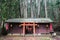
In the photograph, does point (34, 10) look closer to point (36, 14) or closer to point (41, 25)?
point (36, 14)

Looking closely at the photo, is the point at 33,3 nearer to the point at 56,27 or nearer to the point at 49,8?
the point at 49,8

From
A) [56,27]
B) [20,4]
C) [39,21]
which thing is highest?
[20,4]

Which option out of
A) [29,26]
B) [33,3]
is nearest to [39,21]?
[29,26]

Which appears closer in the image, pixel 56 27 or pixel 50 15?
pixel 56 27

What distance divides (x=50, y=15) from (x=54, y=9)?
6.12ft

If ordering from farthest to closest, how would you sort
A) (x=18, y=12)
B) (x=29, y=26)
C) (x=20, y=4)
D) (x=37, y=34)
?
(x=20, y=4), (x=18, y=12), (x=29, y=26), (x=37, y=34)

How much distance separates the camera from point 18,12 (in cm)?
3888

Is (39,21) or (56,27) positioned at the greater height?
(39,21)

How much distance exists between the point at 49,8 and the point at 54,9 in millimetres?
2395

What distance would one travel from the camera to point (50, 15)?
1590 inches

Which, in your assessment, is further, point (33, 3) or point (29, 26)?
point (33, 3)

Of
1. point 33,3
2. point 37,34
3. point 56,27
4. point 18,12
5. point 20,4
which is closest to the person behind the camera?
point 37,34

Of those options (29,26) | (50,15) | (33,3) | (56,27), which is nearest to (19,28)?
(29,26)

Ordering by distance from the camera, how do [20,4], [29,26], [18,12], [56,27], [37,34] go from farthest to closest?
[20,4] < [18,12] < [56,27] < [29,26] < [37,34]
